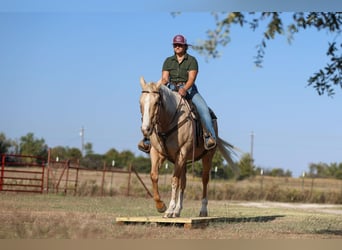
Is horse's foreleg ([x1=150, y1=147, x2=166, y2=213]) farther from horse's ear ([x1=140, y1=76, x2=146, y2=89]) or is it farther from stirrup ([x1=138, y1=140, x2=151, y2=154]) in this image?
horse's ear ([x1=140, y1=76, x2=146, y2=89])

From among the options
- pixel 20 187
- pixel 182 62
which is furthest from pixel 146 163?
pixel 182 62

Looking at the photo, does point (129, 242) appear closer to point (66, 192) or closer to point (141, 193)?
point (66, 192)

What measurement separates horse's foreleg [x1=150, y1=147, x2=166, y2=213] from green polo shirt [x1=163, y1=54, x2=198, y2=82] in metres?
1.06

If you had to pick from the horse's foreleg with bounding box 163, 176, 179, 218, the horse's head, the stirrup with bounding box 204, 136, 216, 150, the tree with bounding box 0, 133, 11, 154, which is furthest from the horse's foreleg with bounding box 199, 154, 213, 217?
the tree with bounding box 0, 133, 11, 154

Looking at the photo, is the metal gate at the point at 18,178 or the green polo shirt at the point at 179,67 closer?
the green polo shirt at the point at 179,67

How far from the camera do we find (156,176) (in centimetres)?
848

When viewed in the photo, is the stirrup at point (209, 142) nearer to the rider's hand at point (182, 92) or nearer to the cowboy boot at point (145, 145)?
the rider's hand at point (182, 92)

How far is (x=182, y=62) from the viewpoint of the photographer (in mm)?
8898

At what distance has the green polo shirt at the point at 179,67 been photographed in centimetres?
884

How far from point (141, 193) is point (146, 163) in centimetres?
856

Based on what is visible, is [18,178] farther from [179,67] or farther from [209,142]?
[179,67]

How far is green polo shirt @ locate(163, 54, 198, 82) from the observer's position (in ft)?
29.0

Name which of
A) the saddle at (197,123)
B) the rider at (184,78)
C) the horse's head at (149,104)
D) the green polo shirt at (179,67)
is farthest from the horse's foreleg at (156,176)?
the green polo shirt at (179,67)
